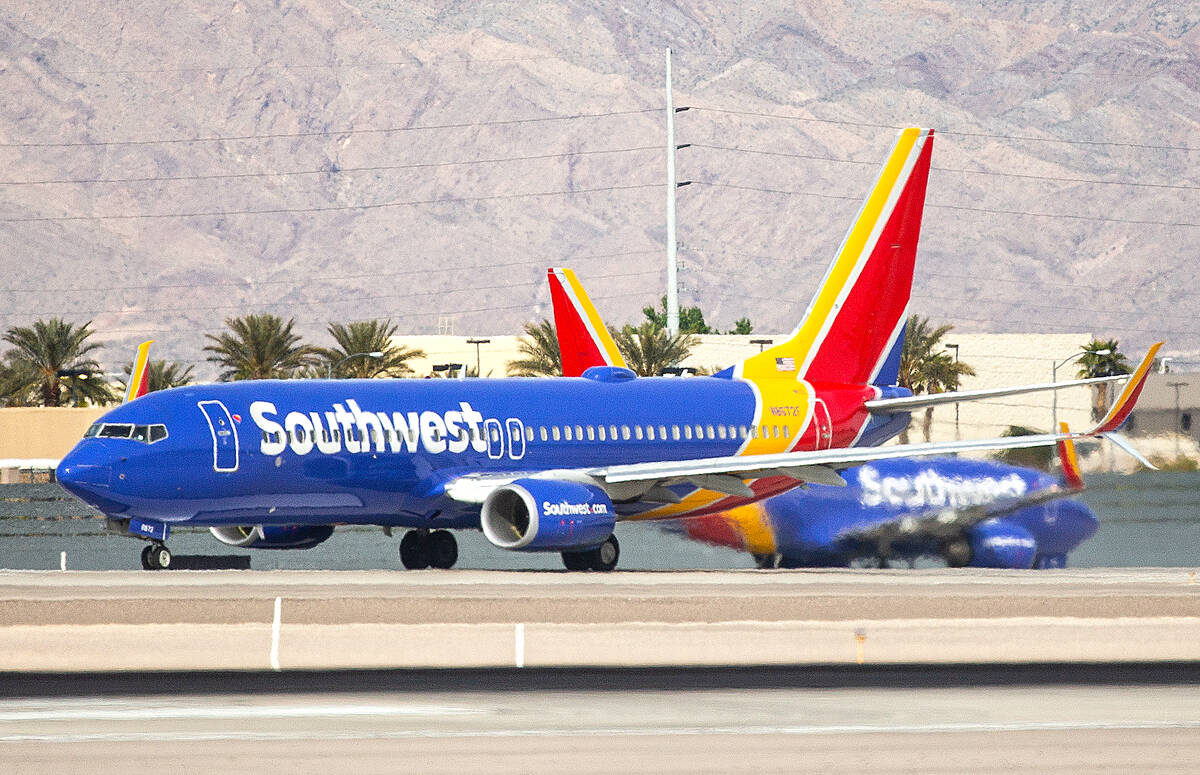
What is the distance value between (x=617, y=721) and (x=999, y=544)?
84.8ft

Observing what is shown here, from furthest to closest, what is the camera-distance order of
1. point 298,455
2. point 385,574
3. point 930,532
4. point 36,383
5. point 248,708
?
1. point 36,383
2. point 930,532
3. point 298,455
4. point 385,574
5. point 248,708

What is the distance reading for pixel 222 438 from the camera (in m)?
34.2

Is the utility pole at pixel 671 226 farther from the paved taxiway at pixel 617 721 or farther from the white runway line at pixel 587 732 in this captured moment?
the white runway line at pixel 587 732

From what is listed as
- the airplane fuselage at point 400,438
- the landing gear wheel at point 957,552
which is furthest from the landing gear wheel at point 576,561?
the landing gear wheel at point 957,552

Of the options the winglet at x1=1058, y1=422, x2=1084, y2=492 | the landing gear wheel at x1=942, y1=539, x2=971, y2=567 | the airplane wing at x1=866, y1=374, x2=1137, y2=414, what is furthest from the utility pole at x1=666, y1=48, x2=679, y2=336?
the landing gear wheel at x1=942, y1=539, x2=971, y2=567

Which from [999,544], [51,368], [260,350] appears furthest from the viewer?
[51,368]

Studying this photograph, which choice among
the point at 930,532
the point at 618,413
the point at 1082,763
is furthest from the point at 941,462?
the point at 1082,763

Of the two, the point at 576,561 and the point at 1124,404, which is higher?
the point at 1124,404

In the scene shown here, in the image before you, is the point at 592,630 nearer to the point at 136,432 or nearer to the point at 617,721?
the point at 617,721

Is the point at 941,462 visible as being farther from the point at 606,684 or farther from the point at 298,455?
the point at 606,684

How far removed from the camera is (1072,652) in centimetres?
2031

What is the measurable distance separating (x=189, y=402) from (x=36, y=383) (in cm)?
8270

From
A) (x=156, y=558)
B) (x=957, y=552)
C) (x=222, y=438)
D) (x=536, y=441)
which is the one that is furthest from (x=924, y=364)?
(x=222, y=438)

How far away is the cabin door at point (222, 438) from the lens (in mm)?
34000
